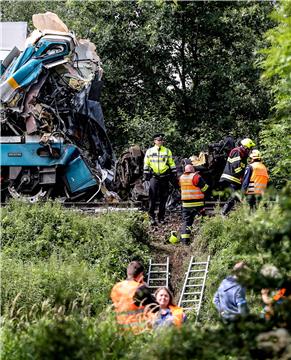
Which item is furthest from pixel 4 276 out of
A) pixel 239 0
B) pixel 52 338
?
pixel 239 0

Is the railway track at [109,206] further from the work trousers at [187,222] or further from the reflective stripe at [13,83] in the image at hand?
the reflective stripe at [13,83]

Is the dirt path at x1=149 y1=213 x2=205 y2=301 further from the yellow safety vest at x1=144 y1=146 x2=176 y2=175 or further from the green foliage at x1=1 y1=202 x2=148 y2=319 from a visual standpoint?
the yellow safety vest at x1=144 y1=146 x2=176 y2=175

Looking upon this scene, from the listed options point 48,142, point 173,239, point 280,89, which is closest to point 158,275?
point 173,239

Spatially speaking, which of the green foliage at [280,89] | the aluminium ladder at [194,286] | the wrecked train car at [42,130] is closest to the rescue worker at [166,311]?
the green foliage at [280,89]

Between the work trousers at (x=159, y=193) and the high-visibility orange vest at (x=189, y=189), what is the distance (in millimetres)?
1160

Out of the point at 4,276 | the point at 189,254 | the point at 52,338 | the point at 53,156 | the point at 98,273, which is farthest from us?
the point at 53,156

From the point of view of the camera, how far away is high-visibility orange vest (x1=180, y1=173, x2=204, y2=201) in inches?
592

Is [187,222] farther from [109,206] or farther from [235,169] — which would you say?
[109,206]

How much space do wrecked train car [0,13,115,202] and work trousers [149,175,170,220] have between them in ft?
6.21

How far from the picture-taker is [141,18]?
80.1ft

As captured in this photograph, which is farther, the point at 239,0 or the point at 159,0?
the point at 239,0

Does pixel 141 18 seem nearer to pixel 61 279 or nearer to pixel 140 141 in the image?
pixel 140 141

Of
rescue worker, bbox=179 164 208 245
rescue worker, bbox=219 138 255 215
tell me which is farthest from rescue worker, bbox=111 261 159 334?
rescue worker, bbox=219 138 255 215

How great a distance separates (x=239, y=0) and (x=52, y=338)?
20.1m
